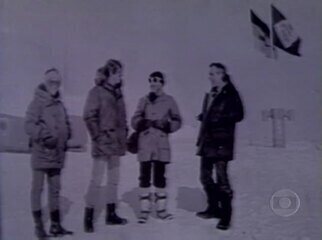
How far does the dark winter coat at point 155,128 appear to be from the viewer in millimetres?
2229

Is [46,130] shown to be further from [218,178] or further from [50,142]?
[218,178]

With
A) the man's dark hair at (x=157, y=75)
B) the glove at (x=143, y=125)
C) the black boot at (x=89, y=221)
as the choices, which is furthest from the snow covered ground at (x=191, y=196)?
the man's dark hair at (x=157, y=75)

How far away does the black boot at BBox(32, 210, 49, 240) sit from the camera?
2238 millimetres

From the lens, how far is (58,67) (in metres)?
2.22

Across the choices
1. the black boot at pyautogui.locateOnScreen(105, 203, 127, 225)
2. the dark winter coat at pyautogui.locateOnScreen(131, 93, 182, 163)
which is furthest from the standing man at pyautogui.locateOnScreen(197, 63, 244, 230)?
the black boot at pyautogui.locateOnScreen(105, 203, 127, 225)

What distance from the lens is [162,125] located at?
2.25 metres

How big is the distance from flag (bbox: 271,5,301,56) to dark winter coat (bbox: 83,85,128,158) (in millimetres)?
799

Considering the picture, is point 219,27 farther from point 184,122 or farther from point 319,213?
point 319,213

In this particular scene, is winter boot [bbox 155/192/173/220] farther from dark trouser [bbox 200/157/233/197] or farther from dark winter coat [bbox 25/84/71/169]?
dark winter coat [bbox 25/84/71/169]

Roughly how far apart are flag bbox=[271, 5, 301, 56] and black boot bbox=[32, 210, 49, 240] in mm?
1403

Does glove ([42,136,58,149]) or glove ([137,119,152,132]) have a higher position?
glove ([137,119,152,132])

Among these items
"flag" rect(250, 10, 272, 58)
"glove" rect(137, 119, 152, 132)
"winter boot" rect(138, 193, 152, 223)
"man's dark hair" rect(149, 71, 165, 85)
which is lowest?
"winter boot" rect(138, 193, 152, 223)

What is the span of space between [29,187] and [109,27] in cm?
85

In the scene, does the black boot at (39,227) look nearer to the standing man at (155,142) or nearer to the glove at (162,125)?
the standing man at (155,142)
